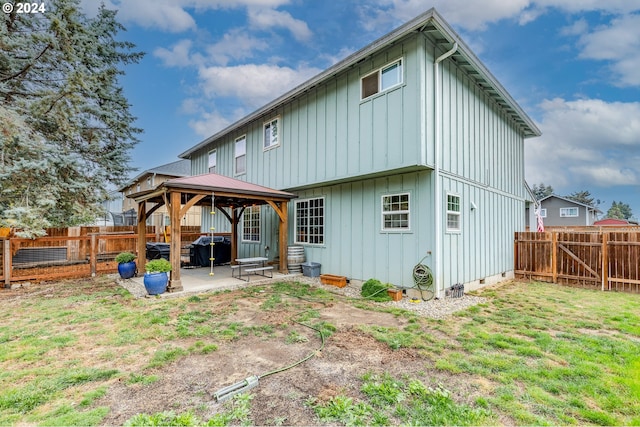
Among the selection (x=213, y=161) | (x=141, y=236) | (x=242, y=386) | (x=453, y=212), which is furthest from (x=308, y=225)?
(x=213, y=161)

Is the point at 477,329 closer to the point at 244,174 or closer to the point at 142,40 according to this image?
the point at 244,174

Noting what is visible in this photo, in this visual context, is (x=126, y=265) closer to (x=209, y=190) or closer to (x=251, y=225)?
(x=209, y=190)

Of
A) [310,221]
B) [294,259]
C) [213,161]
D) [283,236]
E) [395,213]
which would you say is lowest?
[294,259]

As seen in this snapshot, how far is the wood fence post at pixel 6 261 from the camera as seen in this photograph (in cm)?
748

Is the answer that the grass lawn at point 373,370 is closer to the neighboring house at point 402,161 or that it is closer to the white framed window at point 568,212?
the neighboring house at point 402,161

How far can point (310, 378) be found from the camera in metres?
2.98

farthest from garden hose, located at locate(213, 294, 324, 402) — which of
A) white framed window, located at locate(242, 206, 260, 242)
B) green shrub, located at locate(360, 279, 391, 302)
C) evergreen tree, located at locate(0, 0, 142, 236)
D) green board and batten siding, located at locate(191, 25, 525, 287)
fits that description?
white framed window, located at locate(242, 206, 260, 242)

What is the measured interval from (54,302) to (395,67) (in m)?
9.17

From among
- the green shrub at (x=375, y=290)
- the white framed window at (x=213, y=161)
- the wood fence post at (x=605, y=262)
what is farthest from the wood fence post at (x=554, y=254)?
the white framed window at (x=213, y=161)

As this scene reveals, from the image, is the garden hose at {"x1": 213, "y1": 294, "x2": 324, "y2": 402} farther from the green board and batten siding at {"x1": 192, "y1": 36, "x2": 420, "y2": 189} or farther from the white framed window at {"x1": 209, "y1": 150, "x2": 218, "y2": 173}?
the white framed window at {"x1": 209, "y1": 150, "x2": 218, "y2": 173}

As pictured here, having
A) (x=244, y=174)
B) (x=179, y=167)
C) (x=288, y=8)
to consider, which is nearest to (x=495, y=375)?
(x=244, y=174)

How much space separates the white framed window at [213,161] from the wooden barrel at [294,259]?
272 inches

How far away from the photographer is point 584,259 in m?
8.23

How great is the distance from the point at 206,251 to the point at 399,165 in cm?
817
